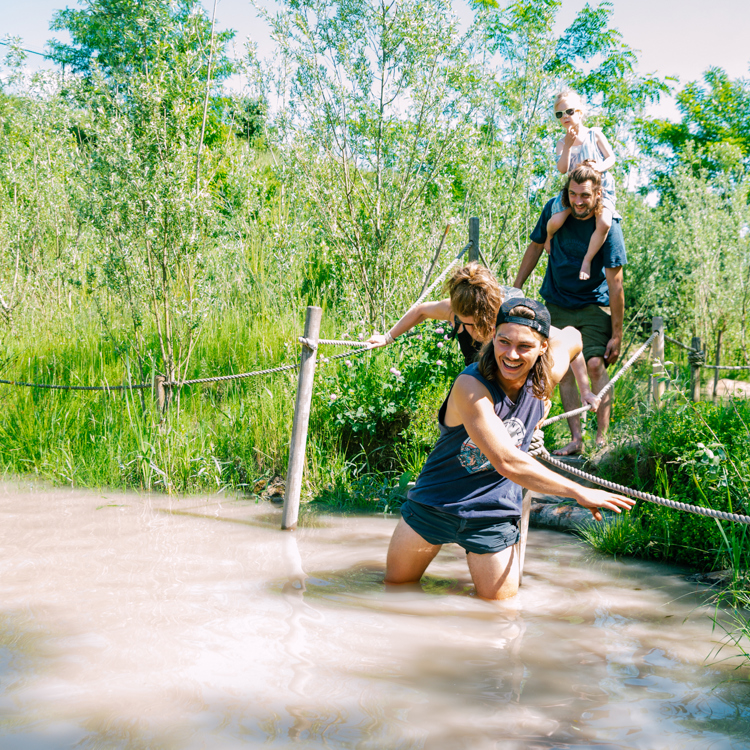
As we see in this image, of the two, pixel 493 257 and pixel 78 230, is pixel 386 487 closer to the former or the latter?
pixel 493 257

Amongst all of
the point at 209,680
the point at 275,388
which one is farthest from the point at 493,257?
the point at 209,680

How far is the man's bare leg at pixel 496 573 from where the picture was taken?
11.4 ft

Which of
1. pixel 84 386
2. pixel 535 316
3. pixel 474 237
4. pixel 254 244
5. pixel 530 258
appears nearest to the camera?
pixel 535 316

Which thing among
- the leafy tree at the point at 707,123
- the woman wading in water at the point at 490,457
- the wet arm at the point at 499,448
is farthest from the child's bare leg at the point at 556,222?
the leafy tree at the point at 707,123

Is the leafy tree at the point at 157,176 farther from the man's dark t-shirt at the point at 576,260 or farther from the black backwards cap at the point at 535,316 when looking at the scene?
the black backwards cap at the point at 535,316

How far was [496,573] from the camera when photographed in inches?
138

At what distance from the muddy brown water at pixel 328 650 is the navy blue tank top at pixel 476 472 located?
52 centimetres

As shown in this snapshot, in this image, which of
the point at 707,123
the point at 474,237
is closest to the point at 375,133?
the point at 474,237

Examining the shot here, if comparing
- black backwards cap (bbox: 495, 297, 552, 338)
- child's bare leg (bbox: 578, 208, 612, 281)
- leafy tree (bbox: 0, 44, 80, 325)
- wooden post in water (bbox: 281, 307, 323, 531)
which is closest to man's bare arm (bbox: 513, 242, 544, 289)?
child's bare leg (bbox: 578, 208, 612, 281)

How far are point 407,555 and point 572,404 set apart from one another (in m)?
2.31

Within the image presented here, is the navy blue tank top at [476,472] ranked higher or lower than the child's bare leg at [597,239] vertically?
lower

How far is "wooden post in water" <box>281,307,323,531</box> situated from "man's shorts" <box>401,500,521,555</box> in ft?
4.27

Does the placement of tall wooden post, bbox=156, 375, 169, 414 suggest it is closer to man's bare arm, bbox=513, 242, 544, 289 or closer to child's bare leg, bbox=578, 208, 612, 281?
man's bare arm, bbox=513, 242, 544, 289

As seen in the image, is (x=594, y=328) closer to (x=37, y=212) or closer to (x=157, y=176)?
(x=157, y=176)
